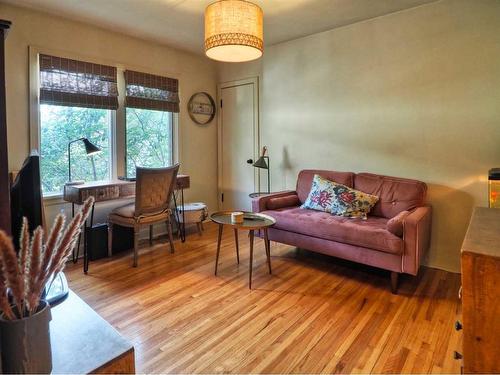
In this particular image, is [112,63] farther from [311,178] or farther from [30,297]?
[30,297]

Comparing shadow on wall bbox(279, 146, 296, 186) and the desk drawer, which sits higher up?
shadow on wall bbox(279, 146, 296, 186)

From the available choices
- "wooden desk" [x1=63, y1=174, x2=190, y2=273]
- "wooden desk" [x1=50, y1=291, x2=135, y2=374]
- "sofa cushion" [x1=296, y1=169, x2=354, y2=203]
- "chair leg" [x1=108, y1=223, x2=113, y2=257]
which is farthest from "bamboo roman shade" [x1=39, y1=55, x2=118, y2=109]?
"wooden desk" [x1=50, y1=291, x2=135, y2=374]

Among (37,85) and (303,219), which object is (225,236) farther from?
(37,85)

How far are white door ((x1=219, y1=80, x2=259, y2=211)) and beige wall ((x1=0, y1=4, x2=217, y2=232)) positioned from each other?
0.57 feet

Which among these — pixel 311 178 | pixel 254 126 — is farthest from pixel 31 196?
pixel 254 126

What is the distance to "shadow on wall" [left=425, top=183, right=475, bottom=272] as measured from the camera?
2.78 meters

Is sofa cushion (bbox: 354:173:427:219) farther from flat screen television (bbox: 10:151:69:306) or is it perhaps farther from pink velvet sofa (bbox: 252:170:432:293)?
flat screen television (bbox: 10:151:69:306)

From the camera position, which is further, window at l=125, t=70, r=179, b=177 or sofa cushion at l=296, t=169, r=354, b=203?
window at l=125, t=70, r=179, b=177

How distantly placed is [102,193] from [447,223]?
3.28 m

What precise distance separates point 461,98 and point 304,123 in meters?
1.59

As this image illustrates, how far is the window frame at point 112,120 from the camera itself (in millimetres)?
2967

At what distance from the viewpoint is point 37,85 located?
9.82 ft

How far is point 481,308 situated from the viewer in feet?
3.07

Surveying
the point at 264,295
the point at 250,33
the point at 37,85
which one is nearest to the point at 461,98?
the point at 250,33
